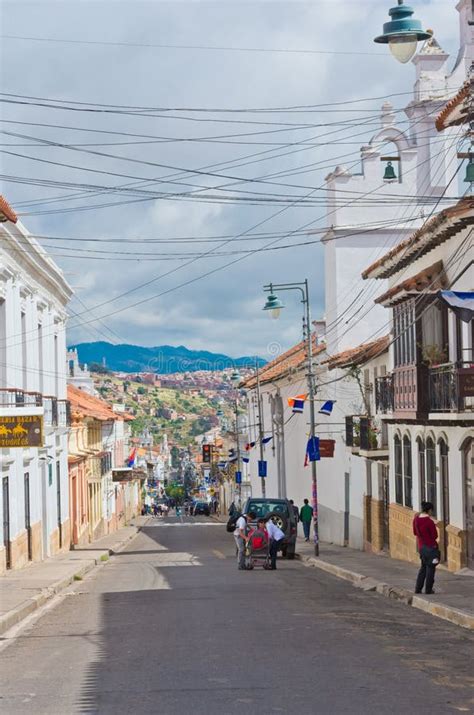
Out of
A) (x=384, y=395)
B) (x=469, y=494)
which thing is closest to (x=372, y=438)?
(x=384, y=395)

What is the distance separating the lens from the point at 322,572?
28.2m

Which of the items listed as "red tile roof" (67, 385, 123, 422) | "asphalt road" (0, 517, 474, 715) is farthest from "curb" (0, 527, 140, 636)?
"red tile roof" (67, 385, 123, 422)

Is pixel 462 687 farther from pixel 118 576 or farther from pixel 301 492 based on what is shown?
pixel 301 492

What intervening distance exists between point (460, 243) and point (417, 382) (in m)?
3.18

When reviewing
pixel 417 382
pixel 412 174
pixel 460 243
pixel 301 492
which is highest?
pixel 412 174

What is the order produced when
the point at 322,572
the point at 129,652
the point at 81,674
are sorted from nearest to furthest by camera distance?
the point at 81,674
the point at 129,652
the point at 322,572

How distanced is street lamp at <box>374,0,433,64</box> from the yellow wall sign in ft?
41.3

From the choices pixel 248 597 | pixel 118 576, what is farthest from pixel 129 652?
pixel 118 576

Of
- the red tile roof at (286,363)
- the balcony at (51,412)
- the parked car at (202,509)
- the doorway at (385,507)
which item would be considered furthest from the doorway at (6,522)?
the parked car at (202,509)

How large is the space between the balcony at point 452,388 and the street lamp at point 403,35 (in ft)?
26.1

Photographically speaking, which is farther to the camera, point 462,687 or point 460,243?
point 460,243

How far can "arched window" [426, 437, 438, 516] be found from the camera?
26.4 meters

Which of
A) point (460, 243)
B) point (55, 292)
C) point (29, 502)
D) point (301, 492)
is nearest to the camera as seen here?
point (460, 243)

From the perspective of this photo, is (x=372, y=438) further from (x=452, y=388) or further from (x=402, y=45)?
(x=402, y=45)
